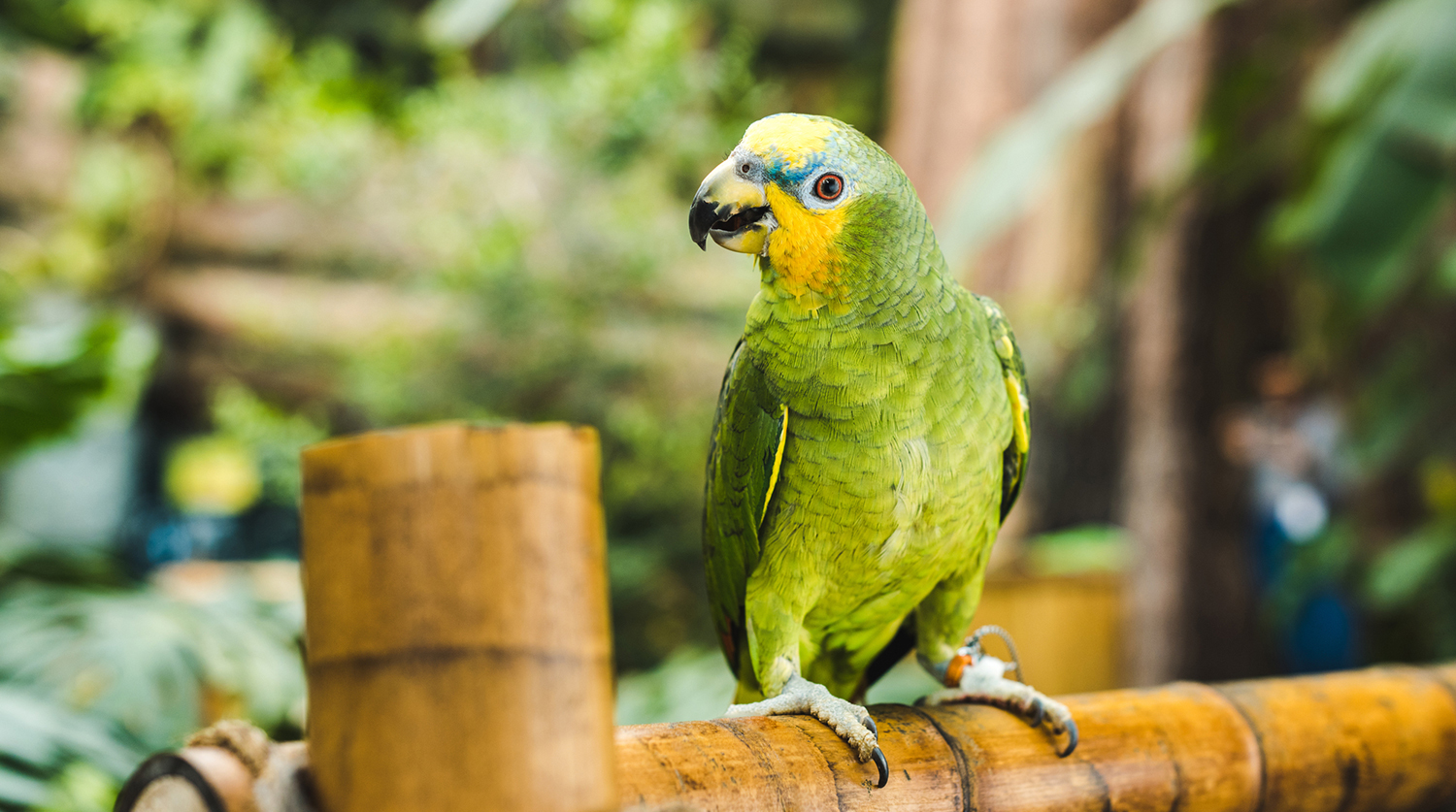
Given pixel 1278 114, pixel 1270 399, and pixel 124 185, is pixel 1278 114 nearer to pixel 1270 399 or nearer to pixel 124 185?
pixel 1270 399

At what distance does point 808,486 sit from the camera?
738 mm

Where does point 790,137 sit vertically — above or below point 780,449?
above

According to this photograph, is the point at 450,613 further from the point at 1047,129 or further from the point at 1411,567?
the point at 1411,567

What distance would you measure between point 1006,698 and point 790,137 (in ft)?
1.53

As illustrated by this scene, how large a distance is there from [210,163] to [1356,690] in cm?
427

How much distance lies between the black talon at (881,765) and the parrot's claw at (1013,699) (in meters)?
0.16

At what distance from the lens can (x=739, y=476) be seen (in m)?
0.75

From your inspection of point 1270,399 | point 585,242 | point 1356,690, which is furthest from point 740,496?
point 1270,399

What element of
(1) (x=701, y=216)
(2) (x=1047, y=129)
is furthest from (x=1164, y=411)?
(1) (x=701, y=216)

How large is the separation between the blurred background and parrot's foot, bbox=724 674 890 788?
913 mm

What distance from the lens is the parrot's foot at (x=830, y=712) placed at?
2.10 feet

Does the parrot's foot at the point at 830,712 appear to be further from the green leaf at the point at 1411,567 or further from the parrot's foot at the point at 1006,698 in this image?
the green leaf at the point at 1411,567

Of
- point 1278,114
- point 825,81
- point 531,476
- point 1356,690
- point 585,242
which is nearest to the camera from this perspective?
point 531,476

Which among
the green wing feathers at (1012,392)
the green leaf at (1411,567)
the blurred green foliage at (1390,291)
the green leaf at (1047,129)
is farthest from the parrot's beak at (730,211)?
the green leaf at (1411,567)
